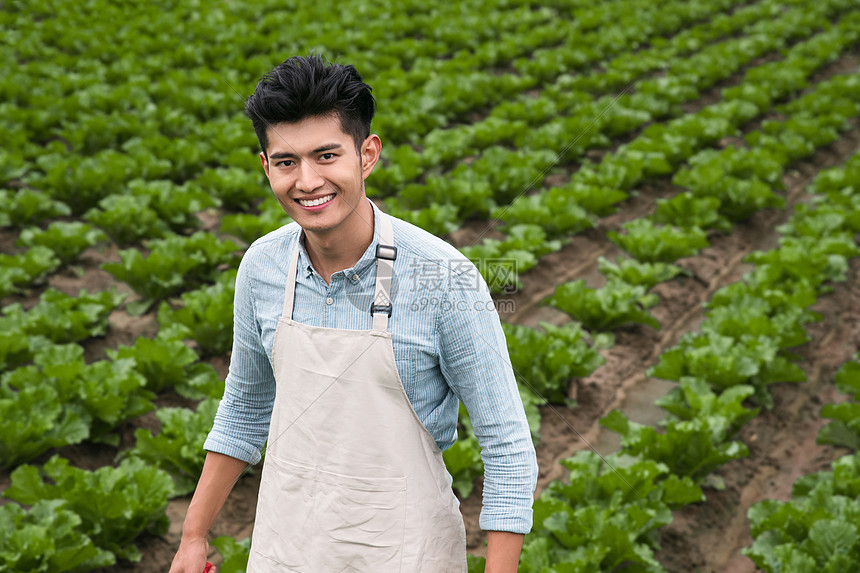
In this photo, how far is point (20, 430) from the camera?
4.10 meters

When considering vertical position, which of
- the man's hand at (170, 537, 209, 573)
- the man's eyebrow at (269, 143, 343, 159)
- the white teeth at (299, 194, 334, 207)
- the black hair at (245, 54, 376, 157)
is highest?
the black hair at (245, 54, 376, 157)

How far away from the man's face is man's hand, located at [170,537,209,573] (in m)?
0.91

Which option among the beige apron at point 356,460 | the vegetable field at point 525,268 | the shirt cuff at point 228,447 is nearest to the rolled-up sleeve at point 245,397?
the shirt cuff at point 228,447

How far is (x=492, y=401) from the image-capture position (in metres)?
1.68

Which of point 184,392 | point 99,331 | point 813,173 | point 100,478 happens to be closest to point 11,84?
point 99,331

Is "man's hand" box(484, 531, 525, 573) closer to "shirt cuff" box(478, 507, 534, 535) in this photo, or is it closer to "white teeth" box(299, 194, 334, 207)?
"shirt cuff" box(478, 507, 534, 535)

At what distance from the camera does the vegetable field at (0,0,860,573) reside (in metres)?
3.98

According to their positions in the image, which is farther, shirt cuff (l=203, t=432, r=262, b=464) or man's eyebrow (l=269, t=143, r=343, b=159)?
shirt cuff (l=203, t=432, r=262, b=464)

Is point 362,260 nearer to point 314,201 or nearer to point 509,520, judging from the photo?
point 314,201

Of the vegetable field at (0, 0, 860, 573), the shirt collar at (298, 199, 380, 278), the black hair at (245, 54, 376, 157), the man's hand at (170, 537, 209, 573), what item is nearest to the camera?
the black hair at (245, 54, 376, 157)

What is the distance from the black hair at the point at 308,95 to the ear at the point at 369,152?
0.06 metres

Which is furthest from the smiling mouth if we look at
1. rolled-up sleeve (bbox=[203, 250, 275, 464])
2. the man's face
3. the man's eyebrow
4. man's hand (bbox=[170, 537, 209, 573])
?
man's hand (bbox=[170, 537, 209, 573])

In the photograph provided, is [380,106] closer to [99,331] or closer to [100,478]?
[99,331]

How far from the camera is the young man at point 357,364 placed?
5.41 ft
